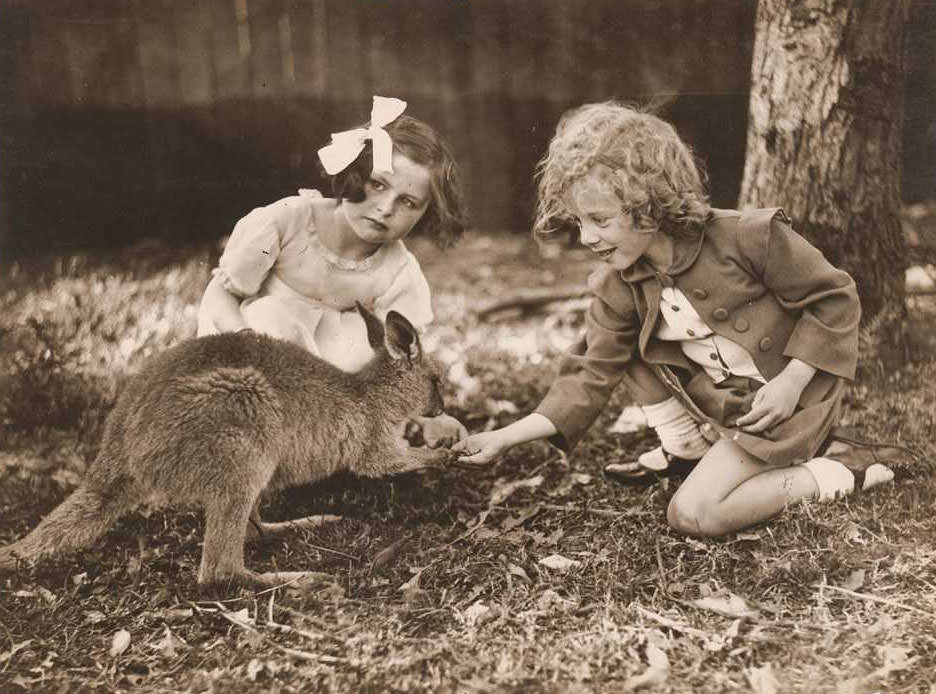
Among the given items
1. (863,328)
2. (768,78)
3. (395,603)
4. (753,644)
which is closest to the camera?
(753,644)

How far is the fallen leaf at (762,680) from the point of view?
2902 millimetres

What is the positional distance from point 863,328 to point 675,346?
1.03m

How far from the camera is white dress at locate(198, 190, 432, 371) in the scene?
3.68m

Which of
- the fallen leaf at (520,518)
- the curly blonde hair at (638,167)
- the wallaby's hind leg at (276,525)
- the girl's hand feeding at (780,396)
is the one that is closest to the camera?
the curly blonde hair at (638,167)

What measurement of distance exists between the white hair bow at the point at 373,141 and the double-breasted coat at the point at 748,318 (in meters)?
0.98

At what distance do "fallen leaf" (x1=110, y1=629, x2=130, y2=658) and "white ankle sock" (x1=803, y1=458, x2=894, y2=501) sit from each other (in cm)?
260

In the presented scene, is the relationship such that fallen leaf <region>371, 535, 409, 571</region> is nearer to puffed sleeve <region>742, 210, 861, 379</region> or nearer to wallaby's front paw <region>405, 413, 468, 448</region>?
wallaby's front paw <region>405, 413, 468, 448</region>

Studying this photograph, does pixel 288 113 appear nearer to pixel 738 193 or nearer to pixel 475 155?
pixel 475 155

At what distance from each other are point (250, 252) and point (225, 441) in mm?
862

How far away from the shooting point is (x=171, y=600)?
3.28m

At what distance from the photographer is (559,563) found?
344cm

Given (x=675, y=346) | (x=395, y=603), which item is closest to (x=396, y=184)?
(x=675, y=346)

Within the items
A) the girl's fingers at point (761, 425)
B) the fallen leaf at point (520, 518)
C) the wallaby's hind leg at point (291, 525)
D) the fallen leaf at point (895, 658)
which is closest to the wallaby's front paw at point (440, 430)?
the fallen leaf at point (520, 518)

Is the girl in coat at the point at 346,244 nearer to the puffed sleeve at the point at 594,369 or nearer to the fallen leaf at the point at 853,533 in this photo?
the puffed sleeve at the point at 594,369
